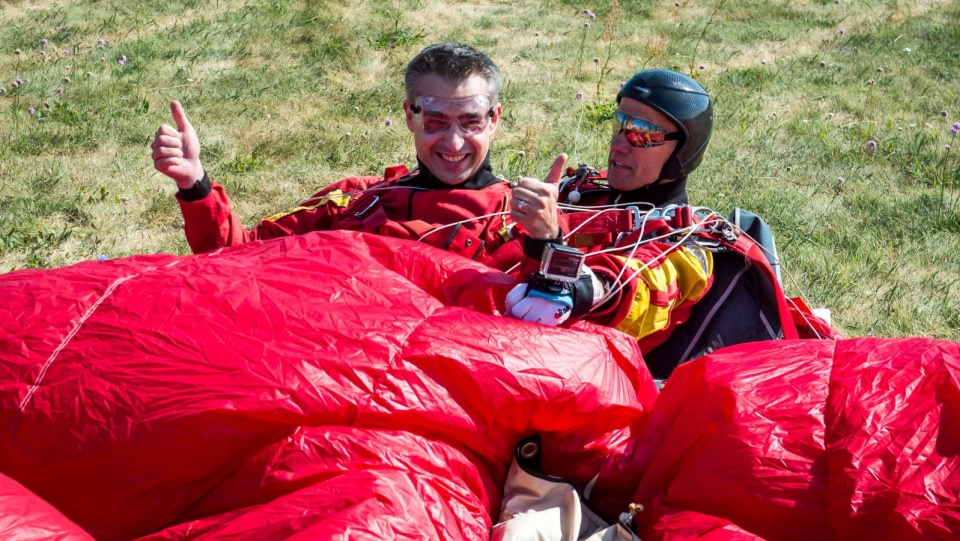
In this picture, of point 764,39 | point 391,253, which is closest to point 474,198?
point 391,253

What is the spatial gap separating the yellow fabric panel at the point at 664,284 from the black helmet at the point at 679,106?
0.43 m

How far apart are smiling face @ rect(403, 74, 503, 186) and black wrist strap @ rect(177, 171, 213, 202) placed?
767 millimetres

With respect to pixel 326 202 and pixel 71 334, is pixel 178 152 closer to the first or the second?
pixel 326 202

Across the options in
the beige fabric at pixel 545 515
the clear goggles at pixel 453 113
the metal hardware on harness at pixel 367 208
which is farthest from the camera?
the metal hardware on harness at pixel 367 208

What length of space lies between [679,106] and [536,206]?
37.1 inches

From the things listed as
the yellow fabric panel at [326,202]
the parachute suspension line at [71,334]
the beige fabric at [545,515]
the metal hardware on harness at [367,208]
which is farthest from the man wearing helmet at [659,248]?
the parachute suspension line at [71,334]

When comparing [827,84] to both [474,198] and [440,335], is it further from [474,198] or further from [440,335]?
[440,335]

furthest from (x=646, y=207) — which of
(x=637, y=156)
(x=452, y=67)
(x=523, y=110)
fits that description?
(x=523, y=110)

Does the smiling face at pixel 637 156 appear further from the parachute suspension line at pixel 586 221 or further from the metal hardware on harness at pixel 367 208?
the metal hardware on harness at pixel 367 208

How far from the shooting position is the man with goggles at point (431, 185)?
10.1 feet

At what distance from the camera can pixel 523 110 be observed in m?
6.80

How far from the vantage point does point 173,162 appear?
9.67 feet

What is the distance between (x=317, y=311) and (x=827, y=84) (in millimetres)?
6499

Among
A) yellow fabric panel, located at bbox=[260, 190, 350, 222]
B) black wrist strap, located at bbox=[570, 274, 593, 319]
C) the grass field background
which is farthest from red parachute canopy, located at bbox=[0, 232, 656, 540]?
the grass field background
